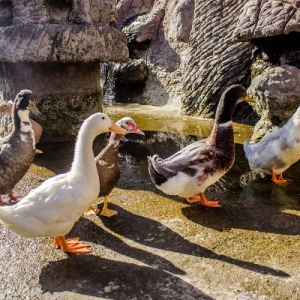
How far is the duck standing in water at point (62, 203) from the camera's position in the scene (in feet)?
6.92

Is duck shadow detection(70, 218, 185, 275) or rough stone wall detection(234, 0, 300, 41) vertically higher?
rough stone wall detection(234, 0, 300, 41)

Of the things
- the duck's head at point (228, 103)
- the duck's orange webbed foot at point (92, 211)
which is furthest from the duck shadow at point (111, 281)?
the duck's head at point (228, 103)

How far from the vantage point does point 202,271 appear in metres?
2.08

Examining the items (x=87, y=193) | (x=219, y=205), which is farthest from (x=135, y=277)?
(x=219, y=205)

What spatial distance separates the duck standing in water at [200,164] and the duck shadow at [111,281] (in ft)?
2.50

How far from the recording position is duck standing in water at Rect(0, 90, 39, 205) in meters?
2.90

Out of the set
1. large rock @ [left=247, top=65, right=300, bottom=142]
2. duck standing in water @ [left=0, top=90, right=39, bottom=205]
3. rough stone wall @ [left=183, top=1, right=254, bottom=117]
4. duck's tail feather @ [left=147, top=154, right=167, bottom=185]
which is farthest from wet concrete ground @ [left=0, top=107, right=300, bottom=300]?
rough stone wall @ [left=183, top=1, right=254, bottom=117]

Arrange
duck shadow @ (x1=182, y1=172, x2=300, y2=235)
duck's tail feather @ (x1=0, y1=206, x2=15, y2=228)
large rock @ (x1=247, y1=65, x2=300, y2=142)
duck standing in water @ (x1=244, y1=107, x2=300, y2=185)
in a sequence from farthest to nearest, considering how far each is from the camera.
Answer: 1. large rock @ (x1=247, y1=65, x2=300, y2=142)
2. duck standing in water @ (x1=244, y1=107, x2=300, y2=185)
3. duck shadow @ (x1=182, y1=172, x2=300, y2=235)
4. duck's tail feather @ (x1=0, y1=206, x2=15, y2=228)

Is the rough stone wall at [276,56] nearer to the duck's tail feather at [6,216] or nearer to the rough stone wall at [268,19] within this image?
the rough stone wall at [268,19]

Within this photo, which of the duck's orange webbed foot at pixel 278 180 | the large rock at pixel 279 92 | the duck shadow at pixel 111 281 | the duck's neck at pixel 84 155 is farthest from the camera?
the large rock at pixel 279 92

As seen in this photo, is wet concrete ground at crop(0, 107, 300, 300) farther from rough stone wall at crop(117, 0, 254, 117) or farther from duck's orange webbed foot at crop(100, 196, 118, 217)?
rough stone wall at crop(117, 0, 254, 117)

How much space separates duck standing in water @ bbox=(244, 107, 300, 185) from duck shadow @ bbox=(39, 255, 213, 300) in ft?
5.40

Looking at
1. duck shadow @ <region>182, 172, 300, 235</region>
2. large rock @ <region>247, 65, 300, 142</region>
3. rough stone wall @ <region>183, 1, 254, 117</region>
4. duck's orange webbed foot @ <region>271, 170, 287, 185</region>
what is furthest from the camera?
rough stone wall @ <region>183, 1, 254, 117</region>

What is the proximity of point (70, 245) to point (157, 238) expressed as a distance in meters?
0.52
